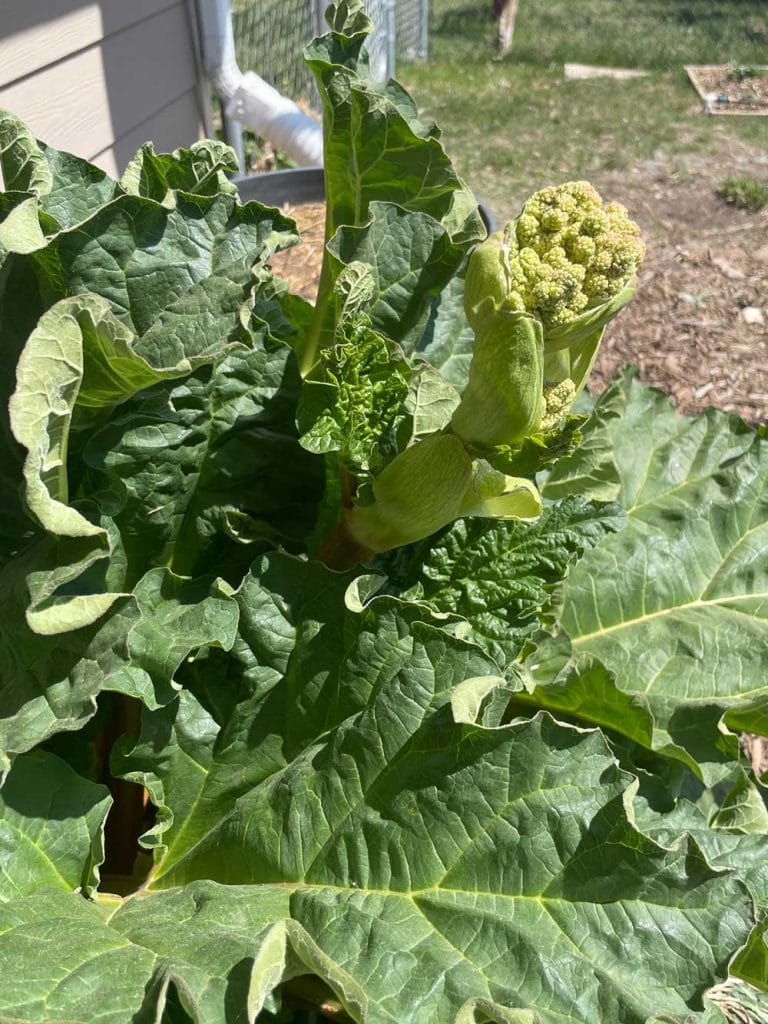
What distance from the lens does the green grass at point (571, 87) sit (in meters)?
6.71

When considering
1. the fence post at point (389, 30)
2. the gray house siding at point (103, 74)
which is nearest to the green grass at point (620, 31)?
the fence post at point (389, 30)

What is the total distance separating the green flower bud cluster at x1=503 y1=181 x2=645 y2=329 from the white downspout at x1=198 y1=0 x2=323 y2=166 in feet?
10.9

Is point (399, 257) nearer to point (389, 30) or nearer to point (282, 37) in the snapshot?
→ point (282, 37)

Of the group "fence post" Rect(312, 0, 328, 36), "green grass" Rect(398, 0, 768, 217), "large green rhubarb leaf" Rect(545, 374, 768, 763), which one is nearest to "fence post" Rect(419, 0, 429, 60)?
"green grass" Rect(398, 0, 768, 217)

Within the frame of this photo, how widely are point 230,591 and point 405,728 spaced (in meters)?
0.26

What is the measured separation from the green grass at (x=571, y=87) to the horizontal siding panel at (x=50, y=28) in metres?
2.87

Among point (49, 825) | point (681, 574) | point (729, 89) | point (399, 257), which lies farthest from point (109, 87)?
point (729, 89)

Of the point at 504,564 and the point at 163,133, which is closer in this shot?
the point at 504,564

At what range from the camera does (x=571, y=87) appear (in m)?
8.65

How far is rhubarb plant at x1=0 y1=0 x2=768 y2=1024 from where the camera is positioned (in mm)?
901

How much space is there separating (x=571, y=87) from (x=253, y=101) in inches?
211

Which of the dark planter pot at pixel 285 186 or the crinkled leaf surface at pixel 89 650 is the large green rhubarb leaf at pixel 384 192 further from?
the dark planter pot at pixel 285 186

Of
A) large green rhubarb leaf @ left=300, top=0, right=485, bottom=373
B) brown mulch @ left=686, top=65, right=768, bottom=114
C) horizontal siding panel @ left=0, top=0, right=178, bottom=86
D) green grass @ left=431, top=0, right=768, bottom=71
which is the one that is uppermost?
large green rhubarb leaf @ left=300, top=0, right=485, bottom=373

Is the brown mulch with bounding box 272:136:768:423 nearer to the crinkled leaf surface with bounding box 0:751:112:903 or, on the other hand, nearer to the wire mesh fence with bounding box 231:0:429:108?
the wire mesh fence with bounding box 231:0:429:108
